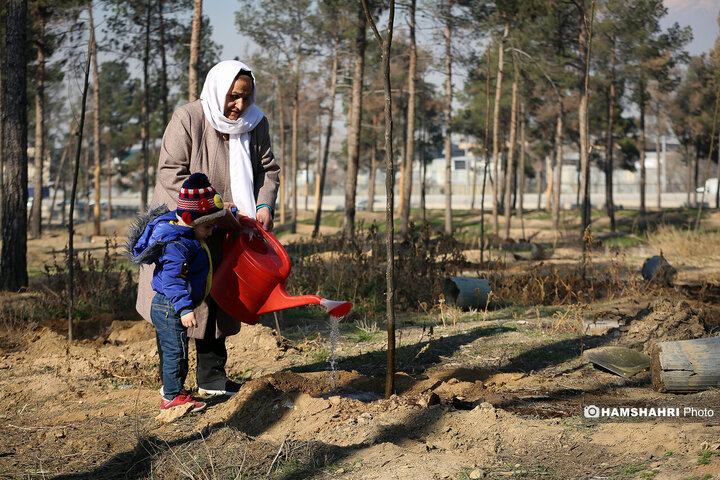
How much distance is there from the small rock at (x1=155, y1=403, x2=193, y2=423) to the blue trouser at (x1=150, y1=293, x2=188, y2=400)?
125 mm

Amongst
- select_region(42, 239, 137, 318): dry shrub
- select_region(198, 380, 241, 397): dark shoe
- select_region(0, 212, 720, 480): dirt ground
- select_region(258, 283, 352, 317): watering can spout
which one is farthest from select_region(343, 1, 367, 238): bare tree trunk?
select_region(258, 283, 352, 317): watering can spout

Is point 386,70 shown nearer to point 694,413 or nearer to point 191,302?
point 191,302

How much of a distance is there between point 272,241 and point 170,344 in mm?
786

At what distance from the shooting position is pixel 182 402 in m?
3.75

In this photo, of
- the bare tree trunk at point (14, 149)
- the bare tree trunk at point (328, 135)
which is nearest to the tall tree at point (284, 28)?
the bare tree trunk at point (328, 135)

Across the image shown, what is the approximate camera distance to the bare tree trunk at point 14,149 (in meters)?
8.48

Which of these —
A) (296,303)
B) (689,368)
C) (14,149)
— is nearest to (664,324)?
(689,368)

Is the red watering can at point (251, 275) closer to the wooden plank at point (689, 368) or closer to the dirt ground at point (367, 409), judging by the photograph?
the dirt ground at point (367, 409)

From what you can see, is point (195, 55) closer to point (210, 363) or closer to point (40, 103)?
point (210, 363)

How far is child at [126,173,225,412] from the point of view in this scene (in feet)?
11.8

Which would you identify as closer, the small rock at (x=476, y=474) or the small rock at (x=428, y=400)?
the small rock at (x=476, y=474)

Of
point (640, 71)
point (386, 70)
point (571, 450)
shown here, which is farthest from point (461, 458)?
point (640, 71)

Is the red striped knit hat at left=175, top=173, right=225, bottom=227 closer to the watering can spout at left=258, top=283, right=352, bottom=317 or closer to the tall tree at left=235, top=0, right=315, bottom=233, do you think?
the watering can spout at left=258, top=283, right=352, bottom=317

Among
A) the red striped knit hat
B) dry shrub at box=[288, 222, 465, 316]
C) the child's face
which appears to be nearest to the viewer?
the red striped knit hat
